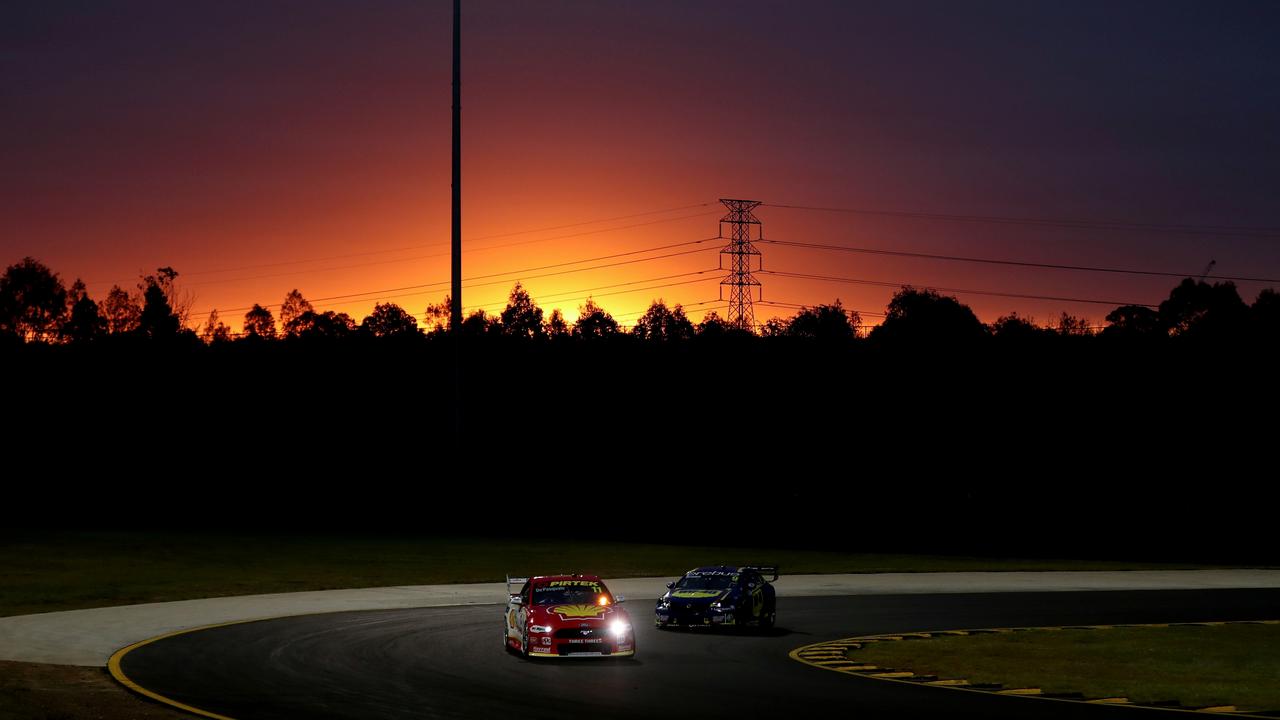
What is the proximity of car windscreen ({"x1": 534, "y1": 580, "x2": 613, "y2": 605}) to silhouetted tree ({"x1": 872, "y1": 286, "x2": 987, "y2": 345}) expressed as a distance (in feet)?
291

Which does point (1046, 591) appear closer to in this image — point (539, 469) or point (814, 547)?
point (814, 547)

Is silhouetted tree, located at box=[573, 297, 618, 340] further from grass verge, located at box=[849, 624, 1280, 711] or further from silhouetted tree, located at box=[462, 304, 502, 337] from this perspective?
grass verge, located at box=[849, 624, 1280, 711]

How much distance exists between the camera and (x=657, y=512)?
10238 centimetres

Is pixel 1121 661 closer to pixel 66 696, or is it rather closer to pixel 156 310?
pixel 66 696

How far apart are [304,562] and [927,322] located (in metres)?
90.5

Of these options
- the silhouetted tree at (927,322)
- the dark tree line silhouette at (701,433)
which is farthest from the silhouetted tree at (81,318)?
the silhouetted tree at (927,322)

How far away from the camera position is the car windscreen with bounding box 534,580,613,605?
30.2 metres

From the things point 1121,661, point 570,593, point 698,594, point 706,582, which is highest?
point 570,593

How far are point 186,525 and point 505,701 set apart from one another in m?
76.3

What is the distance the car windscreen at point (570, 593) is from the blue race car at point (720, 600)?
5612 millimetres

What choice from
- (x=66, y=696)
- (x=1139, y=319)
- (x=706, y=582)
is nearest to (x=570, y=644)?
(x=706, y=582)

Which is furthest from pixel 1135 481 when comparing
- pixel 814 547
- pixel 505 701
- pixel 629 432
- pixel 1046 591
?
pixel 505 701

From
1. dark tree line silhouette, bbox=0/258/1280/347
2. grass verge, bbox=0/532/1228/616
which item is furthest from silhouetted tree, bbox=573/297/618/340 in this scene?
grass verge, bbox=0/532/1228/616

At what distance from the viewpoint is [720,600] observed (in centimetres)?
3625
